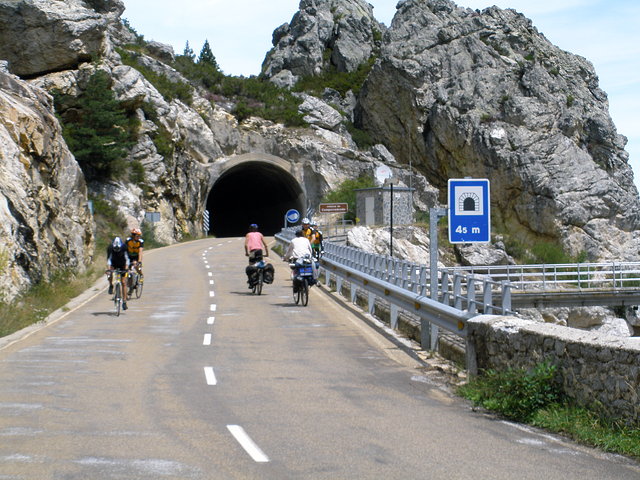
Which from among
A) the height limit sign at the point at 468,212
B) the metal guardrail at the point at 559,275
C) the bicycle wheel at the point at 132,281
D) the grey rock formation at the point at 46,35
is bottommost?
the metal guardrail at the point at 559,275

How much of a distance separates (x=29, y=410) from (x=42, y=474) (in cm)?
290

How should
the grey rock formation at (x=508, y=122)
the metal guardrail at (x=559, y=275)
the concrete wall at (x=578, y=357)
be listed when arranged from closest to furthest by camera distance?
the concrete wall at (x=578, y=357) → the metal guardrail at (x=559, y=275) → the grey rock formation at (x=508, y=122)

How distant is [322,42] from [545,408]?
95287 millimetres

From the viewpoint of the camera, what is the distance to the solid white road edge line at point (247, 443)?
6.74 m

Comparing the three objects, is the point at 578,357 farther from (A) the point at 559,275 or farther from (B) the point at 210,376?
(A) the point at 559,275

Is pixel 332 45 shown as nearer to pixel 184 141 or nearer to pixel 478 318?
pixel 184 141

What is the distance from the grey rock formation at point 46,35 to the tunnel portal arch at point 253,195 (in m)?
18.1

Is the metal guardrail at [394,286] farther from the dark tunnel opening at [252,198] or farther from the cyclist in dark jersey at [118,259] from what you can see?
→ the dark tunnel opening at [252,198]

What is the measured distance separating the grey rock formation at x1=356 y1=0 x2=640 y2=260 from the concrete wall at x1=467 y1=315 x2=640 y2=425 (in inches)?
2531

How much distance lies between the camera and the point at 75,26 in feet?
163

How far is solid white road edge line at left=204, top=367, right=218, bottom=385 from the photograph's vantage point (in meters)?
10.9

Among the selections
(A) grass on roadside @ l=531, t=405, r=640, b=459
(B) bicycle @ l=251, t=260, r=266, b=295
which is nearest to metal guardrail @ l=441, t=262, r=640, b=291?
(B) bicycle @ l=251, t=260, r=266, b=295

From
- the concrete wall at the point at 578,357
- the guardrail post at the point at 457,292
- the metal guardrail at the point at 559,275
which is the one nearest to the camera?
the concrete wall at the point at 578,357

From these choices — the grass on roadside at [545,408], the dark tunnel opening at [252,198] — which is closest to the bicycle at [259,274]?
the grass on roadside at [545,408]
